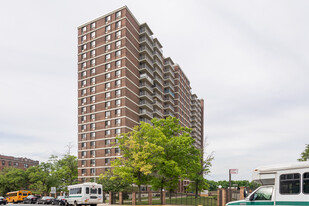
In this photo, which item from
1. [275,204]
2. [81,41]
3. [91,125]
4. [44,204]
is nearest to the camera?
[275,204]

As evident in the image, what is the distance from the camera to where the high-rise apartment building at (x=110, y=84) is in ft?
217

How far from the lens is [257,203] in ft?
44.6

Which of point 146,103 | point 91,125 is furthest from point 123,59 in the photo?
point 91,125

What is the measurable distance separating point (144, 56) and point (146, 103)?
1224cm

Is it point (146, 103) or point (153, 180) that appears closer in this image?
point (153, 180)

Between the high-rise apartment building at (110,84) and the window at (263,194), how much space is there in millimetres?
51322

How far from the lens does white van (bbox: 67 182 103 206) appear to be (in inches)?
1287

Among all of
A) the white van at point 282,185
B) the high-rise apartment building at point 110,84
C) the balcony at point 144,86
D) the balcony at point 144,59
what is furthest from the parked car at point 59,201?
the balcony at point 144,59

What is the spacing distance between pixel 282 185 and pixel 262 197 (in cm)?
109

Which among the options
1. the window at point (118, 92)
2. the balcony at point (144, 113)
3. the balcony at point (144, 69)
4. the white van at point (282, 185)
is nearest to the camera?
the white van at point (282, 185)

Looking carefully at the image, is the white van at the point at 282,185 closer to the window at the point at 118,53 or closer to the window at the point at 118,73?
the window at the point at 118,73

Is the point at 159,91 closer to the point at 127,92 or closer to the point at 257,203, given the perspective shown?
the point at 127,92

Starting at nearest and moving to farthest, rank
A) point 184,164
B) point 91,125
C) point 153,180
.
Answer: point 153,180 < point 184,164 < point 91,125

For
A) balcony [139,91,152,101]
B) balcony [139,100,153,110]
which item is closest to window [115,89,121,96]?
balcony [139,100,153,110]
